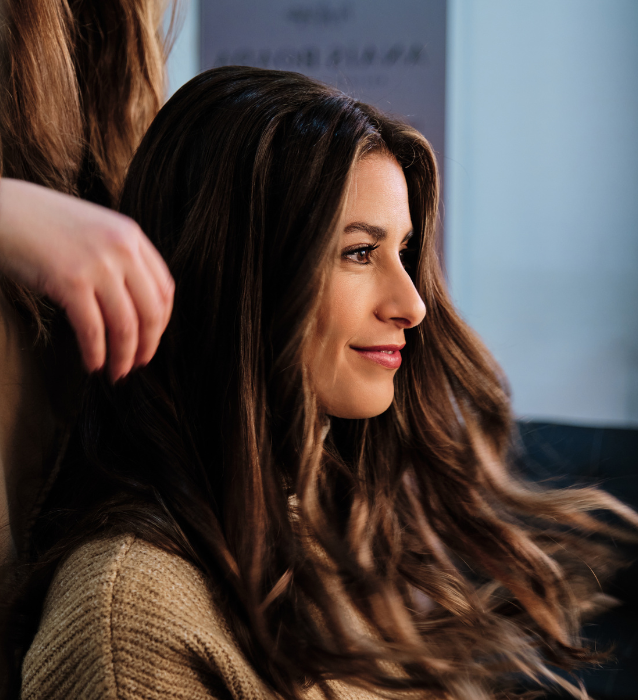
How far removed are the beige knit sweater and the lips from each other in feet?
1.36

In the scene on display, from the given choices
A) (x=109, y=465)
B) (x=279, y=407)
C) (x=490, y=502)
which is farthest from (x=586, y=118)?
(x=109, y=465)

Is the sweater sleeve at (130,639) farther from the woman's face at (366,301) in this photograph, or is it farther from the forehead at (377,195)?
the forehead at (377,195)

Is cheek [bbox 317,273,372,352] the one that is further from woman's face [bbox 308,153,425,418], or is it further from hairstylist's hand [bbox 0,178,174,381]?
hairstylist's hand [bbox 0,178,174,381]

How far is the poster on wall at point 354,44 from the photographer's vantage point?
2551 mm

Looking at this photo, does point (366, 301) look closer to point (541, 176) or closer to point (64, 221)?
point (64, 221)

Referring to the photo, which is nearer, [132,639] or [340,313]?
[132,639]

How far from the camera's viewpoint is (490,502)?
1446 mm

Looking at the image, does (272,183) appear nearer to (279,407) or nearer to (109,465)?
(279,407)

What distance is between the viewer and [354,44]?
104 inches

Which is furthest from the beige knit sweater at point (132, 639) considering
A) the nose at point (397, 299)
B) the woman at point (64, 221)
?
the nose at point (397, 299)

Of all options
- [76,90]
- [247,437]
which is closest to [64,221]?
[247,437]

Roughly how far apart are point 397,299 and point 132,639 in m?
0.59

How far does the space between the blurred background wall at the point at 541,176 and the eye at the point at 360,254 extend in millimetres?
1643

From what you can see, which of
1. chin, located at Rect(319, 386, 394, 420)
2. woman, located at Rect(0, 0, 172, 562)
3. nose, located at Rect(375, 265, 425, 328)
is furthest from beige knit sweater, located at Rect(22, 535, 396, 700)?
nose, located at Rect(375, 265, 425, 328)
